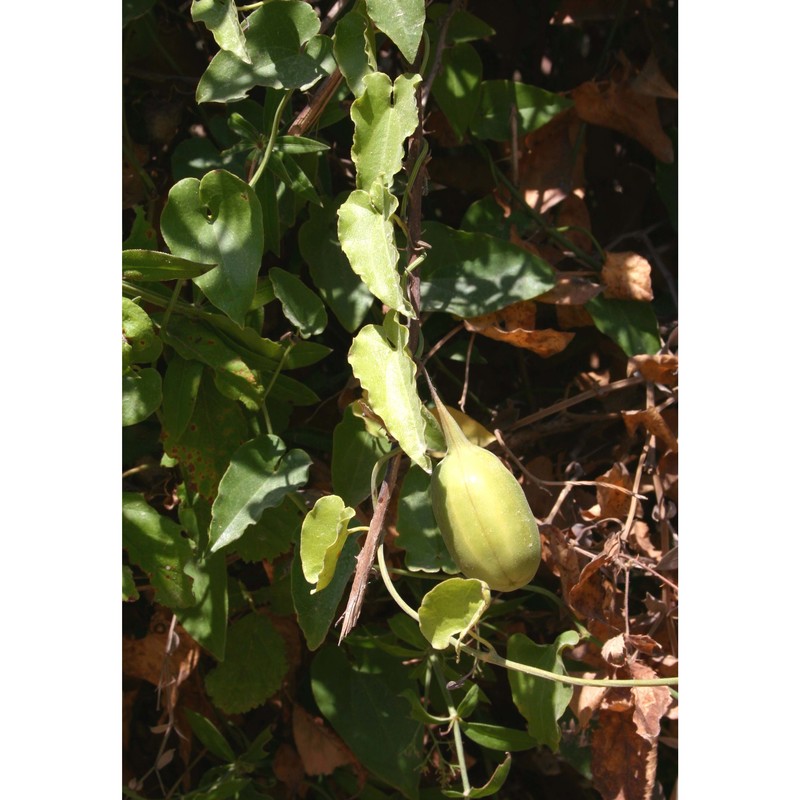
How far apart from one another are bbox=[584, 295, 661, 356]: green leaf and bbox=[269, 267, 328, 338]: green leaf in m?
0.28

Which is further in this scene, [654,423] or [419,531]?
[654,423]

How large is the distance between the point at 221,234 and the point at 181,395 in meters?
0.15

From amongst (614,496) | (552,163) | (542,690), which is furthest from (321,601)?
(552,163)

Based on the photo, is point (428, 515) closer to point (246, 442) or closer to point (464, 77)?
point (246, 442)

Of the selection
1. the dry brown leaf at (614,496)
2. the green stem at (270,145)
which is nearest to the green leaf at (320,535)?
the green stem at (270,145)

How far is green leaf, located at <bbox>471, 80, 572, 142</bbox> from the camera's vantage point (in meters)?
0.96

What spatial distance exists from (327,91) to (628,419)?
414 mm

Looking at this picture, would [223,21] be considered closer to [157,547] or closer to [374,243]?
[374,243]

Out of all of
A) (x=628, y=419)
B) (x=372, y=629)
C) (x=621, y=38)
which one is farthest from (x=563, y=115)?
(x=372, y=629)

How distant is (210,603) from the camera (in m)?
0.84

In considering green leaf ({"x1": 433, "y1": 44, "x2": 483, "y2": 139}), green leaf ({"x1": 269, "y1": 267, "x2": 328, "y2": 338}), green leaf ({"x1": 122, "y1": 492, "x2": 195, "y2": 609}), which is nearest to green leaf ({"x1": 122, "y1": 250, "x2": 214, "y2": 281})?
green leaf ({"x1": 269, "y1": 267, "x2": 328, "y2": 338})

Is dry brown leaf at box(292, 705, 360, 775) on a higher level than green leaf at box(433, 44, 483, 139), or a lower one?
lower

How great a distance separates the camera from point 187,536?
2.82 feet

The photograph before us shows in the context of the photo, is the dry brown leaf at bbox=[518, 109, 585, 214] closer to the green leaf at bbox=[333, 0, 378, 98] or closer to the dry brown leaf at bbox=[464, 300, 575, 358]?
the dry brown leaf at bbox=[464, 300, 575, 358]
